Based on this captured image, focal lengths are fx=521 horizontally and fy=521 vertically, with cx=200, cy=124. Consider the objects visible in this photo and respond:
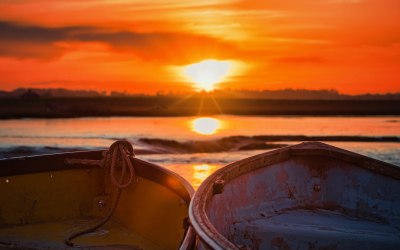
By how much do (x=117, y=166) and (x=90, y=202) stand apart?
0.64 metres

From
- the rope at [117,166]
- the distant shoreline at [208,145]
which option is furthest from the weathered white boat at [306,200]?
the distant shoreline at [208,145]

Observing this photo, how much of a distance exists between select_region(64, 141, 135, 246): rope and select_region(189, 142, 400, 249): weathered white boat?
134 centimetres

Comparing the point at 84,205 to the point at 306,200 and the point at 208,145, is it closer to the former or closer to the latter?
the point at 306,200

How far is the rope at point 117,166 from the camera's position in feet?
21.4

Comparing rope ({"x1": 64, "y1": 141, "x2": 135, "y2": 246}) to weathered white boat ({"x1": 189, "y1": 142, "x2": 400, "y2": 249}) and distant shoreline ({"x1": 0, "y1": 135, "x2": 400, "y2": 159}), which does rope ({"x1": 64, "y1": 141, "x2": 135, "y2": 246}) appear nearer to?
weathered white boat ({"x1": 189, "y1": 142, "x2": 400, "y2": 249})

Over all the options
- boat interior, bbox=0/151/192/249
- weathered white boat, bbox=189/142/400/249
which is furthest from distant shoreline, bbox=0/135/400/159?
weathered white boat, bbox=189/142/400/249

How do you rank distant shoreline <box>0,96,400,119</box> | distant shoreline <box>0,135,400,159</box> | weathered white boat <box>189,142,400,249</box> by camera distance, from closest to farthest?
weathered white boat <box>189,142,400,249</box>, distant shoreline <box>0,135,400,159</box>, distant shoreline <box>0,96,400,119</box>

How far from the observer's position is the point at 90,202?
7.09 meters

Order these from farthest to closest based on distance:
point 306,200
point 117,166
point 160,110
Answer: point 160,110 < point 306,200 < point 117,166

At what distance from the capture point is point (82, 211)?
703 cm

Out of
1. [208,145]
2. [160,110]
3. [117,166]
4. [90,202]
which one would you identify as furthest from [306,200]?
[160,110]

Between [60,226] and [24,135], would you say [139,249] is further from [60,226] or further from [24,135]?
[24,135]

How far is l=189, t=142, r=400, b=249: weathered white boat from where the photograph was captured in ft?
18.9

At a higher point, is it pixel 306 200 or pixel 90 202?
pixel 306 200
